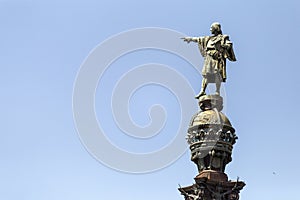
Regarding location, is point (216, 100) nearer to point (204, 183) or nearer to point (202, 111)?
point (202, 111)

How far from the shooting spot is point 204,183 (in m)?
29.5

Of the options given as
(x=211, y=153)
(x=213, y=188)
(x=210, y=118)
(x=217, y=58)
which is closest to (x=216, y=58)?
(x=217, y=58)

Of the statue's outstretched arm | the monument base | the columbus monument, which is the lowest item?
the monument base

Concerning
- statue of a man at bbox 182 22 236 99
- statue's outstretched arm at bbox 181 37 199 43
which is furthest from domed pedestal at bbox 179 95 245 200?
statue's outstretched arm at bbox 181 37 199 43

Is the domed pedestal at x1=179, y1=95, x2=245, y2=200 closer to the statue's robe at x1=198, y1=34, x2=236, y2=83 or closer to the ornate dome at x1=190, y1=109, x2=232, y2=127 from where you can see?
the ornate dome at x1=190, y1=109, x2=232, y2=127

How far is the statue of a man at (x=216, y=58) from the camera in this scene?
107 feet

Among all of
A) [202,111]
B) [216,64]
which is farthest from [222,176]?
[216,64]

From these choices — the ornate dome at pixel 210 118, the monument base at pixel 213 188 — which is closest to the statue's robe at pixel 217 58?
the ornate dome at pixel 210 118

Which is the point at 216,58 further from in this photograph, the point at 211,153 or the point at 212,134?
the point at 211,153

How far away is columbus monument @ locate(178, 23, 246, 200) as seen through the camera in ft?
97.1

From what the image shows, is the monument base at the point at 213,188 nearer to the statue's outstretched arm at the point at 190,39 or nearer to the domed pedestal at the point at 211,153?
the domed pedestal at the point at 211,153

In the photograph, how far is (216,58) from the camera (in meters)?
32.8

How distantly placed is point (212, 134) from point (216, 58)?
158 inches

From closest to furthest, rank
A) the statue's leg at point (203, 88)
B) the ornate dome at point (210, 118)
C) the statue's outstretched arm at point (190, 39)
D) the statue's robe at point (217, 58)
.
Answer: the ornate dome at point (210, 118), the statue's leg at point (203, 88), the statue's robe at point (217, 58), the statue's outstretched arm at point (190, 39)
